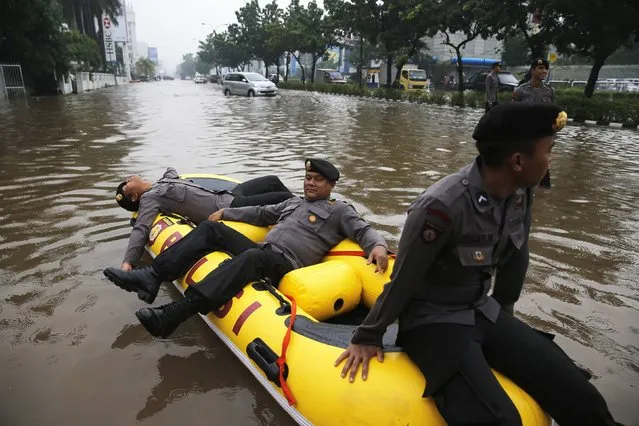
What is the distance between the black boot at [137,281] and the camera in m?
3.15

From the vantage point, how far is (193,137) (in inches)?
453

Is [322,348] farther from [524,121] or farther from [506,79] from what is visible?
[506,79]

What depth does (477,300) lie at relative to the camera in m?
2.02

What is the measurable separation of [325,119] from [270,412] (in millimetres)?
14312

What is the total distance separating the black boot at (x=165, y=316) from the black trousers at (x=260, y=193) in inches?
62.9

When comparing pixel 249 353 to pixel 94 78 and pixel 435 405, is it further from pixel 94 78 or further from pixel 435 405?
pixel 94 78

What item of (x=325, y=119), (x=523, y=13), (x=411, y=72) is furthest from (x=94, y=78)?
(x=523, y=13)

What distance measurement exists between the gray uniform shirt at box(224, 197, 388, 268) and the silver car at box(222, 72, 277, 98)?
82.4ft

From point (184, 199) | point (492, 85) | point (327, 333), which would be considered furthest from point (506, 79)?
point (327, 333)

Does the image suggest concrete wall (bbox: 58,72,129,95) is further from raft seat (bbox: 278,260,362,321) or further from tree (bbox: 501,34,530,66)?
tree (bbox: 501,34,530,66)

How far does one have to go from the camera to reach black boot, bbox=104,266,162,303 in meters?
3.15

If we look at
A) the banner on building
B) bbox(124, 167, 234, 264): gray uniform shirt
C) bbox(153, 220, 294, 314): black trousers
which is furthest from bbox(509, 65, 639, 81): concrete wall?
the banner on building

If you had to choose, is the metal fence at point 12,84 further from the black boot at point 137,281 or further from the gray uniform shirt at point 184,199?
the black boot at point 137,281

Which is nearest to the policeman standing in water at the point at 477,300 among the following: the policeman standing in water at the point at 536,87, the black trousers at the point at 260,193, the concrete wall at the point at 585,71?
the black trousers at the point at 260,193
